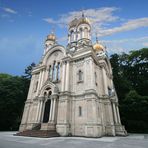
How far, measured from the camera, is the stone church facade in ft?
43.9

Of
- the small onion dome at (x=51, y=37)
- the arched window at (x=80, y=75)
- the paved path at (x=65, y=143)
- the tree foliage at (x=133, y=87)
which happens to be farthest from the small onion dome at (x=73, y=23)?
the paved path at (x=65, y=143)

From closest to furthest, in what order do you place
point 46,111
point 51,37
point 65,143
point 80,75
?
point 65,143, point 46,111, point 80,75, point 51,37

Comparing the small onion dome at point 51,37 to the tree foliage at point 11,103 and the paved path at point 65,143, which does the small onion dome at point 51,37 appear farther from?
the paved path at point 65,143

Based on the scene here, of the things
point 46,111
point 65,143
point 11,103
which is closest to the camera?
point 65,143

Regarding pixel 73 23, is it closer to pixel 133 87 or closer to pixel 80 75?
pixel 80 75

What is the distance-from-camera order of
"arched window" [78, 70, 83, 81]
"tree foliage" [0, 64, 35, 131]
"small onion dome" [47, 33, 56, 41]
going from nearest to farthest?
"arched window" [78, 70, 83, 81], "tree foliage" [0, 64, 35, 131], "small onion dome" [47, 33, 56, 41]

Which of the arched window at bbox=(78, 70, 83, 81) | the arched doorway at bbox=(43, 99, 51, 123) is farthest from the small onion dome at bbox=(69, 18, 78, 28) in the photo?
the arched doorway at bbox=(43, 99, 51, 123)

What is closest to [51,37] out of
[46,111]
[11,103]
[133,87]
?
[11,103]

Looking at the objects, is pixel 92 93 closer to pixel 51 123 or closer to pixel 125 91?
pixel 51 123

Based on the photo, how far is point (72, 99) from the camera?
15125 millimetres

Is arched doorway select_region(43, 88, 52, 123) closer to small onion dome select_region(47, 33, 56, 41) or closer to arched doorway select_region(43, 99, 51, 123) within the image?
arched doorway select_region(43, 99, 51, 123)

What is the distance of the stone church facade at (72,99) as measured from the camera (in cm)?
1338

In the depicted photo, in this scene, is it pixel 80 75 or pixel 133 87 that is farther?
pixel 133 87

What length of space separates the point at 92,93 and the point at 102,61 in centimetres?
783
